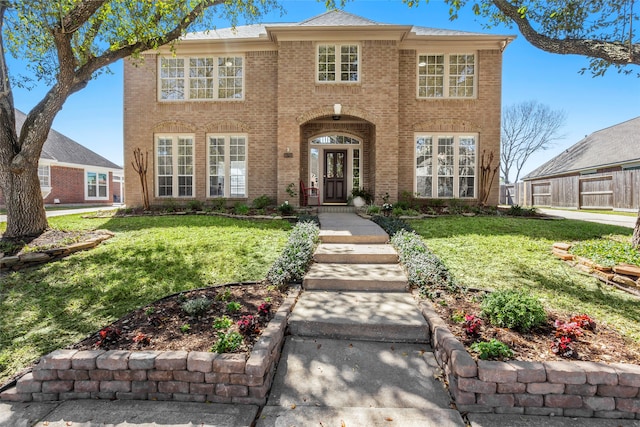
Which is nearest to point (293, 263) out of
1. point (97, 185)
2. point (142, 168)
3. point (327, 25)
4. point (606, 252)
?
point (606, 252)

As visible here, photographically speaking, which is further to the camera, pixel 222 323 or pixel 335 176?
pixel 335 176

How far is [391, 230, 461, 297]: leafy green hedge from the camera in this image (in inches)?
162

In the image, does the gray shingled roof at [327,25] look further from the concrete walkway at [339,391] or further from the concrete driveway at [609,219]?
the concrete walkway at [339,391]

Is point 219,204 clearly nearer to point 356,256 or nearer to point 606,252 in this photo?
point 356,256

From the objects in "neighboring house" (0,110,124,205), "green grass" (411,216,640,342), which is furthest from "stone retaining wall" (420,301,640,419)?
"neighboring house" (0,110,124,205)

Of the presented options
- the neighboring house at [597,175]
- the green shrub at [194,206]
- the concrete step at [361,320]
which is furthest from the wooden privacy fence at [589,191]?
the green shrub at [194,206]

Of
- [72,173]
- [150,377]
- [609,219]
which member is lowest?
[150,377]

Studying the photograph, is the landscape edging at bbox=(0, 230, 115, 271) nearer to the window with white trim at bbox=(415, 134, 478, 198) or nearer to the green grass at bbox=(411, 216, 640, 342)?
the green grass at bbox=(411, 216, 640, 342)

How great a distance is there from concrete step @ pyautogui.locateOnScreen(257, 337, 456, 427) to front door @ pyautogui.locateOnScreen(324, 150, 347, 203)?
9.88 m

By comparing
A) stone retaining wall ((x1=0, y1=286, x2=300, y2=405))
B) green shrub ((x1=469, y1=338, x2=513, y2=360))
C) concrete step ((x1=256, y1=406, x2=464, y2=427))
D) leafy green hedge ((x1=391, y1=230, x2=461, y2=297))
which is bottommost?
concrete step ((x1=256, y1=406, x2=464, y2=427))

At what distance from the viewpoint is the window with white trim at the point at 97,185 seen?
2289 cm

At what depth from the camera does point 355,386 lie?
263 centimetres

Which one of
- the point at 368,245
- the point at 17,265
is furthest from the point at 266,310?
the point at 17,265

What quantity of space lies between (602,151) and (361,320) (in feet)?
76.3
